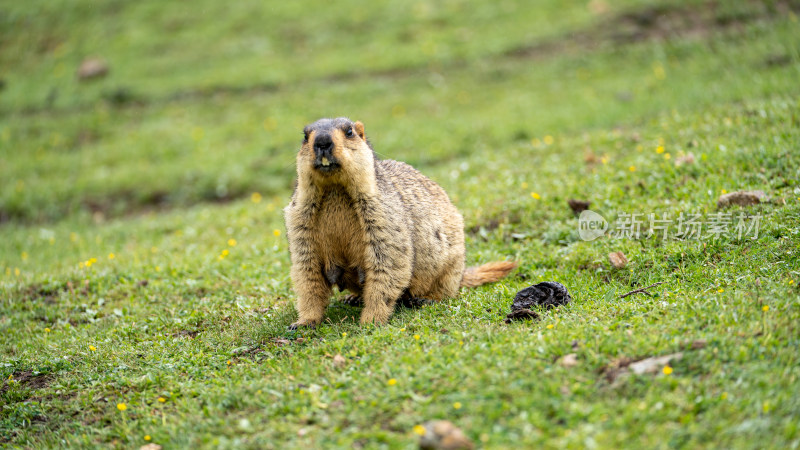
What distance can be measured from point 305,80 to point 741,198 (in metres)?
14.1

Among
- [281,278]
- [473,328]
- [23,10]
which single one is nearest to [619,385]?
[473,328]

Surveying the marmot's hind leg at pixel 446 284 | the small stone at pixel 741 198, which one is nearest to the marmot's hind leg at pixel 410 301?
the marmot's hind leg at pixel 446 284

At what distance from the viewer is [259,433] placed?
5.21 m

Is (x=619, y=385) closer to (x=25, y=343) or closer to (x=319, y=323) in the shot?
(x=319, y=323)

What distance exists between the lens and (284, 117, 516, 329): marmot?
22.4 feet

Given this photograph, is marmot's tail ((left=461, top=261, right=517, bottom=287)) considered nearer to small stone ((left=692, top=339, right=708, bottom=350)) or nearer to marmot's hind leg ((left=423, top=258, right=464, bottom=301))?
marmot's hind leg ((left=423, top=258, right=464, bottom=301))

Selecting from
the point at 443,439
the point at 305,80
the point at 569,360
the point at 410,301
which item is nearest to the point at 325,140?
the point at 410,301

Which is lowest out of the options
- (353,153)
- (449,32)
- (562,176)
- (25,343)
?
(25,343)

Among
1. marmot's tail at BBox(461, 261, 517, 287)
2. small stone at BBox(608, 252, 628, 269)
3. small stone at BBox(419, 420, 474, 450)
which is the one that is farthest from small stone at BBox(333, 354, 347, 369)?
small stone at BBox(608, 252, 628, 269)

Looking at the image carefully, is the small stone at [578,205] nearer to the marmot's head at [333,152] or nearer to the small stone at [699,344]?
the marmot's head at [333,152]

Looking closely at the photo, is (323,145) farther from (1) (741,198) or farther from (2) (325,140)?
(1) (741,198)

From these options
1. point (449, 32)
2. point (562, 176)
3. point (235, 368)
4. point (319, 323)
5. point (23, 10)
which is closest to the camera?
point (235, 368)

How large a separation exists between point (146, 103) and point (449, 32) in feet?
30.3

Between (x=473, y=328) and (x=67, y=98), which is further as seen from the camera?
(x=67, y=98)
